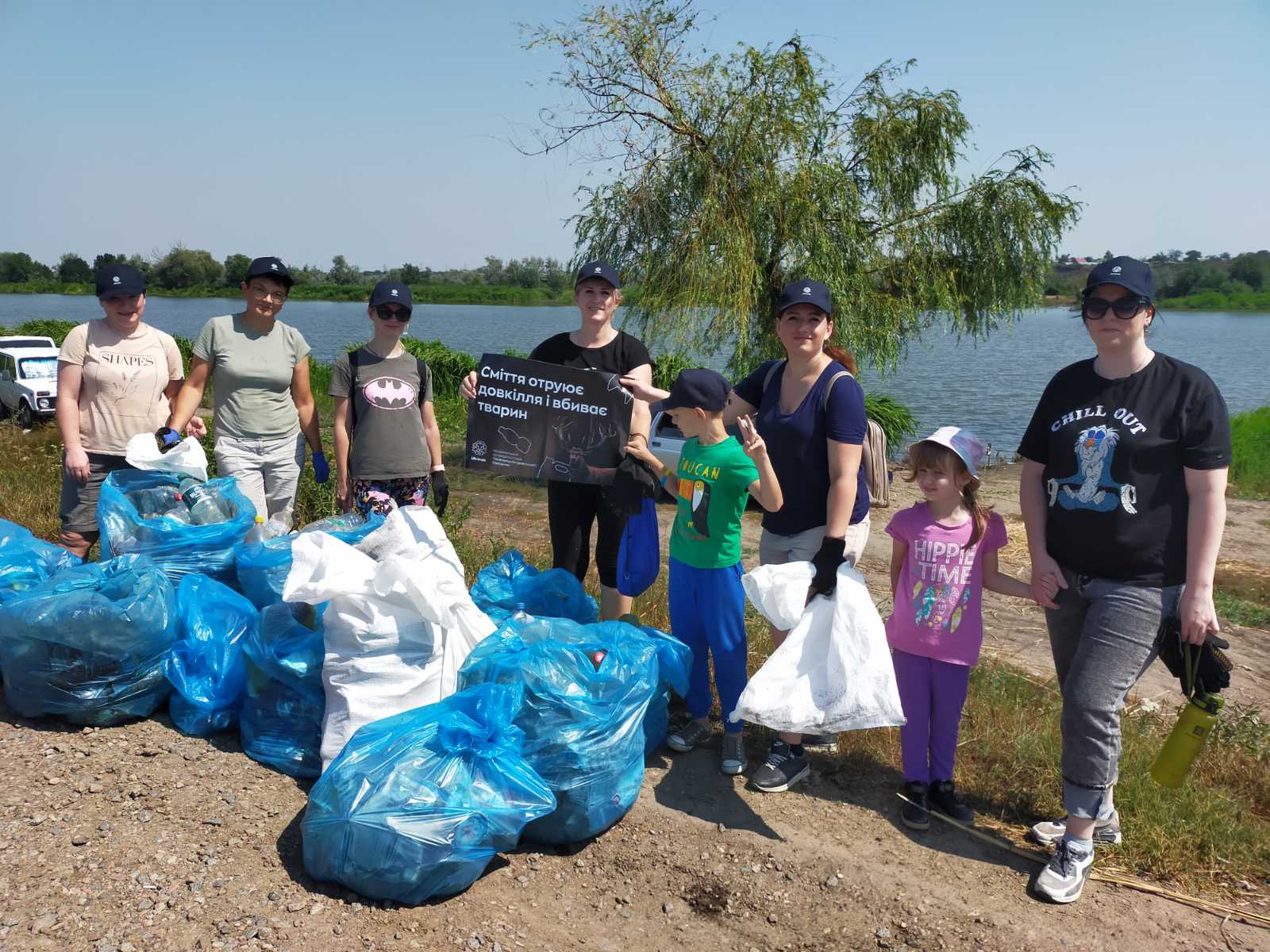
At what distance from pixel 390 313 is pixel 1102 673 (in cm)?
321

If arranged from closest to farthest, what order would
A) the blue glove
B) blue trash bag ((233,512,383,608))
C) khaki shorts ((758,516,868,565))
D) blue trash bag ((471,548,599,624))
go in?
1. khaki shorts ((758,516,868,565))
2. blue trash bag ((233,512,383,608))
3. blue trash bag ((471,548,599,624))
4. the blue glove

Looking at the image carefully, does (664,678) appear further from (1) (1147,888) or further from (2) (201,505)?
(2) (201,505)

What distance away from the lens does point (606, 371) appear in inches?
167

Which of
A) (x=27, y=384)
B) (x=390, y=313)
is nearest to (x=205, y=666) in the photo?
(x=390, y=313)

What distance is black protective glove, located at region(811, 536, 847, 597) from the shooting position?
10.9 feet

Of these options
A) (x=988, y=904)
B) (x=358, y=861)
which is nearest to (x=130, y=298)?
(x=358, y=861)

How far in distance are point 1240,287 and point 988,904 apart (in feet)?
310

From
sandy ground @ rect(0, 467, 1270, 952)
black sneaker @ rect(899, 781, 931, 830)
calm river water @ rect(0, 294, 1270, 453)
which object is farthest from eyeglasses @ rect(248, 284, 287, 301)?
calm river water @ rect(0, 294, 1270, 453)

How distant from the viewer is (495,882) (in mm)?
2949

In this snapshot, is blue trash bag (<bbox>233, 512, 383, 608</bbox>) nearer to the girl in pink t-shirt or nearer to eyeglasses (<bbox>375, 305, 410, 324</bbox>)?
eyeglasses (<bbox>375, 305, 410, 324</bbox>)

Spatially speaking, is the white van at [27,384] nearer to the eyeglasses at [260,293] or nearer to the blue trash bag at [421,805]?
the eyeglasses at [260,293]

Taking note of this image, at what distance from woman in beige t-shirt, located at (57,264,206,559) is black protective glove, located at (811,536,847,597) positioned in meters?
3.20

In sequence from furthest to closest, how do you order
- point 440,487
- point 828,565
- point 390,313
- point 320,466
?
point 320,466 → point 440,487 → point 390,313 → point 828,565

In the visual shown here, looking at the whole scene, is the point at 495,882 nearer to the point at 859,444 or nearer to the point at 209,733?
the point at 209,733
